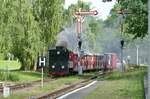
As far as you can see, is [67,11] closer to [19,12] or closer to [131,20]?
[19,12]

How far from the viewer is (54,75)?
58.0 m

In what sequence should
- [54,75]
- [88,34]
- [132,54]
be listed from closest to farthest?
[54,75] → [88,34] → [132,54]

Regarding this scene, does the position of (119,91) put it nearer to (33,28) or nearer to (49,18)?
(33,28)

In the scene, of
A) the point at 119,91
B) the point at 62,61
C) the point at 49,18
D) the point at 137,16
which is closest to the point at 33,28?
the point at 49,18

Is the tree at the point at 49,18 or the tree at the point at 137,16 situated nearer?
the tree at the point at 137,16

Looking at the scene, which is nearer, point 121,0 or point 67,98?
point 67,98

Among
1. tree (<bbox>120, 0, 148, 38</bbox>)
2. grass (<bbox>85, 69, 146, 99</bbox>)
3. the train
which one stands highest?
tree (<bbox>120, 0, 148, 38</bbox>)

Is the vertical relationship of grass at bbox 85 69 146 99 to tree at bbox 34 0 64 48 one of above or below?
Result: below

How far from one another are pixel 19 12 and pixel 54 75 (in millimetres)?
8387

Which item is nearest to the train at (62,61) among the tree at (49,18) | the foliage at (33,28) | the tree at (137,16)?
the foliage at (33,28)

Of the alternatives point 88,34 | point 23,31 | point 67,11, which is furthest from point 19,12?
point 88,34

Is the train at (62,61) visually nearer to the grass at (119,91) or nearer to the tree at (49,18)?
the tree at (49,18)

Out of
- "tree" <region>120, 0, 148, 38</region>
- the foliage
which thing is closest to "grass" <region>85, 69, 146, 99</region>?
"tree" <region>120, 0, 148, 38</region>

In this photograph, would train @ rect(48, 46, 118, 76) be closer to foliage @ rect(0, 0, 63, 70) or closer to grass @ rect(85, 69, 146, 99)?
foliage @ rect(0, 0, 63, 70)
